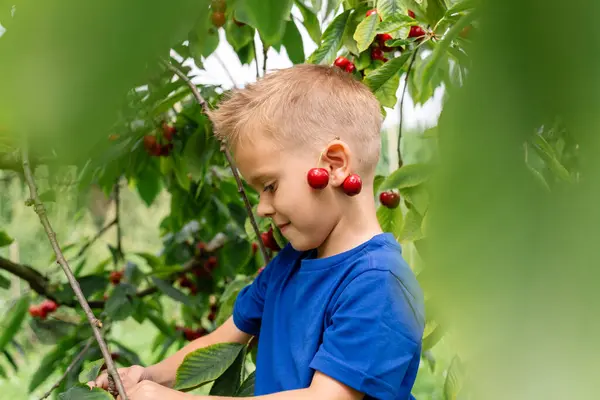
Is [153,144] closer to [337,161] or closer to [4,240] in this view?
[4,240]

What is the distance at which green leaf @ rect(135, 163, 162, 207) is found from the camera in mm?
1536

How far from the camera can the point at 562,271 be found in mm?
93

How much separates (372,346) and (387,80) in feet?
1.27

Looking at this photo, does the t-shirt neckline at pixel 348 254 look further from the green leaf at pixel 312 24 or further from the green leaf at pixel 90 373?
the green leaf at pixel 312 24

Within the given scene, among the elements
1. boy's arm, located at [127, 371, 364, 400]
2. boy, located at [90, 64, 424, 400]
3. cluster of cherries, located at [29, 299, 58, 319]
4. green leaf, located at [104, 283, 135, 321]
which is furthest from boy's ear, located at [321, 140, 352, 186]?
cluster of cherries, located at [29, 299, 58, 319]

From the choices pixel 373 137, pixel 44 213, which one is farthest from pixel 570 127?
pixel 373 137

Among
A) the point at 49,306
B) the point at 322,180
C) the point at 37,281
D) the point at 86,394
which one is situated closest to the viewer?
the point at 86,394

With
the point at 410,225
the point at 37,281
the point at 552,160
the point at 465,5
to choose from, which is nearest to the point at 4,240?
the point at 37,281

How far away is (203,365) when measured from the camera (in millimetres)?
881

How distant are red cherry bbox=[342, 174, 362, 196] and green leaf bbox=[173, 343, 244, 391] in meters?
0.29

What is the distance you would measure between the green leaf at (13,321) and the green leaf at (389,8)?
1.03 meters

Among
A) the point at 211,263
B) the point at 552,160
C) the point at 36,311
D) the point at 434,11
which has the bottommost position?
the point at 211,263

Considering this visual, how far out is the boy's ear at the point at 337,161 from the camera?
0.79 meters

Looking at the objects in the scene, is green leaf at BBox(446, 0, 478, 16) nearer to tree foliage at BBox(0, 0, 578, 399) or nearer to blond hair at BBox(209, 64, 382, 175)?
tree foliage at BBox(0, 0, 578, 399)
